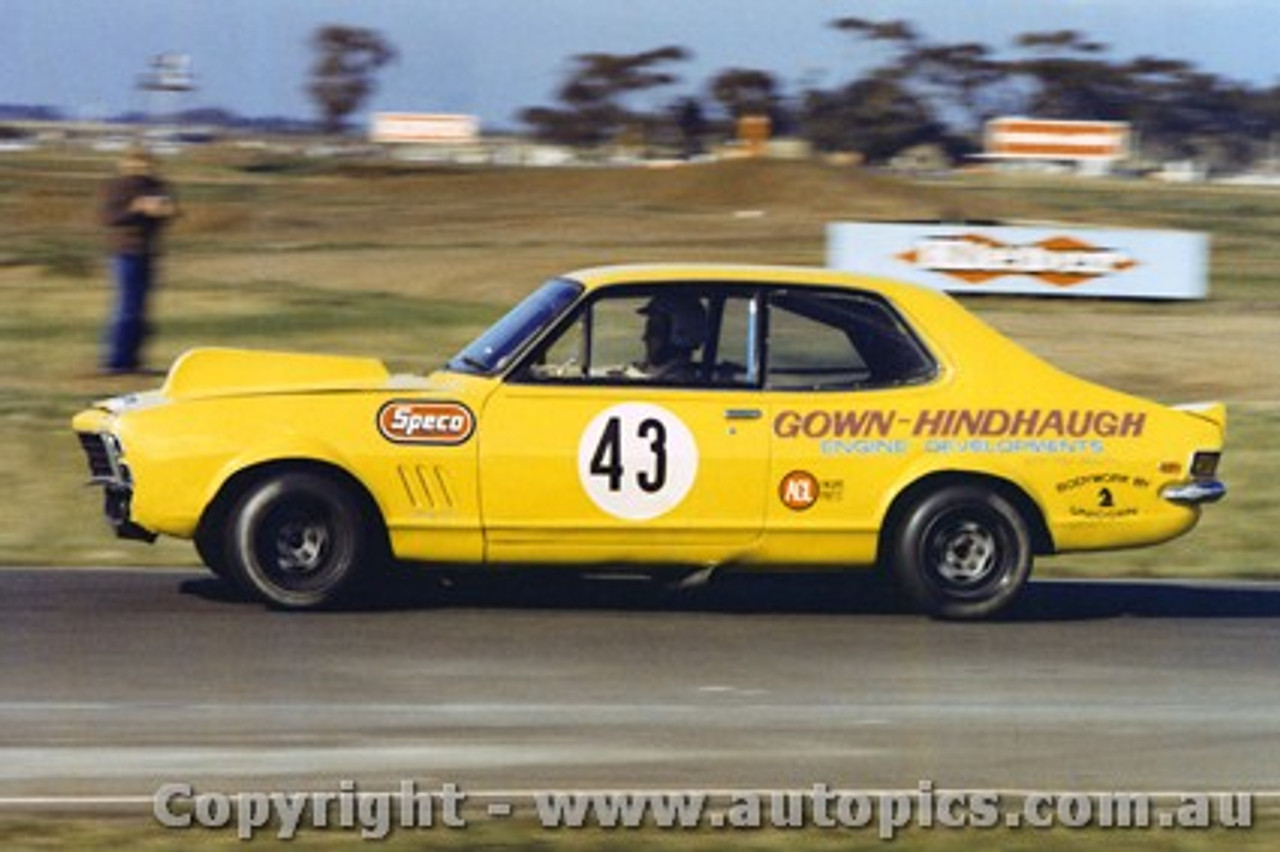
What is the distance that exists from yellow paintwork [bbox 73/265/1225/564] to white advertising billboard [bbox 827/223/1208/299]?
72.0ft

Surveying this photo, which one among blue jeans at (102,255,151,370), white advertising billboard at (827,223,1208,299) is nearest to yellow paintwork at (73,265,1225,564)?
blue jeans at (102,255,151,370)

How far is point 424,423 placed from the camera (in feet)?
34.7

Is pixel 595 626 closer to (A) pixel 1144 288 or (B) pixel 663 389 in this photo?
(B) pixel 663 389

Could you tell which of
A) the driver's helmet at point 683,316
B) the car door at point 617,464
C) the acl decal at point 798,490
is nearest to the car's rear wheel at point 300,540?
the car door at point 617,464

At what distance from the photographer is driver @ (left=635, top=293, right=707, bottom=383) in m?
10.9

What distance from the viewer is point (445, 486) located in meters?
10.6

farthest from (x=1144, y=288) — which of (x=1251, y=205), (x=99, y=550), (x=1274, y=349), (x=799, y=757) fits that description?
(x=1251, y=205)

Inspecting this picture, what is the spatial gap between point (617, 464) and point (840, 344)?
1.19m

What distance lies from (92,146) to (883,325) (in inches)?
4265

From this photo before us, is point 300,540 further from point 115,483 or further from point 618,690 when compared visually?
point 618,690

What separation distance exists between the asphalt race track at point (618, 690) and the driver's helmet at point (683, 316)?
122cm

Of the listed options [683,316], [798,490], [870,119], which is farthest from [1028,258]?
[870,119]

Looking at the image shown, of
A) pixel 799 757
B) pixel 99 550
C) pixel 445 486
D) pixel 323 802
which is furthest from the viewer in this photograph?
pixel 99 550

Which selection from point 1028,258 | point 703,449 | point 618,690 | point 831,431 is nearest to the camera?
point 618,690
